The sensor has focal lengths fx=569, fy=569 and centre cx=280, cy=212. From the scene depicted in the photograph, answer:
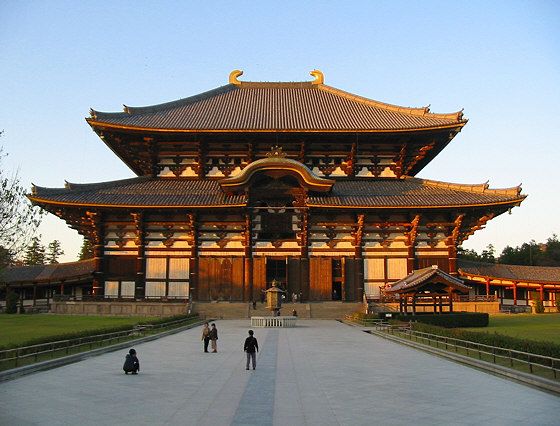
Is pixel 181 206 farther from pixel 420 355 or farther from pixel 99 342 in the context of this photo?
pixel 420 355

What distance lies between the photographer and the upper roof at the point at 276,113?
47.8 metres

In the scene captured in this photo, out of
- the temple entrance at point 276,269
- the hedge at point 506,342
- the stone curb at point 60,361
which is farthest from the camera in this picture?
the temple entrance at point 276,269

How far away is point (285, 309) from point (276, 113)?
20.1 m

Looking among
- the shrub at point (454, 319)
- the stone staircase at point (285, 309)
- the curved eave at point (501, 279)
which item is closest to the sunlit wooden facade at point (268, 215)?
the stone staircase at point (285, 309)

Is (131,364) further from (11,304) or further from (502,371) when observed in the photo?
(11,304)

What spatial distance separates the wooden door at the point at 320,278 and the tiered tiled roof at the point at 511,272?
1394 centimetres

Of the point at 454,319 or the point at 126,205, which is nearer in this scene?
the point at 454,319

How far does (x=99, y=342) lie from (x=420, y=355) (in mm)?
13170

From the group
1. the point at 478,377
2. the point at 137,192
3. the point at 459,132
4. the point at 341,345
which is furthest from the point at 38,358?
the point at 459,132

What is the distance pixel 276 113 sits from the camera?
54500mm

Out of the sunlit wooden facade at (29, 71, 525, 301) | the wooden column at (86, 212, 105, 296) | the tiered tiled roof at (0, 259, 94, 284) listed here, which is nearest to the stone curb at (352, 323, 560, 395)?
the sunlit wooden facade at (29, 71, 525, 301)

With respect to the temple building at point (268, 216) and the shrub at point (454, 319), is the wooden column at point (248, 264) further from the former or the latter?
the shrub at point (454, 319)

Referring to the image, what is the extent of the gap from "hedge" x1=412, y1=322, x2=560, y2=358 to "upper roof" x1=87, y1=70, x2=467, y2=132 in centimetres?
2602

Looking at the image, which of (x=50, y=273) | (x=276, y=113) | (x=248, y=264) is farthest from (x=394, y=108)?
(x=50, y=273)
